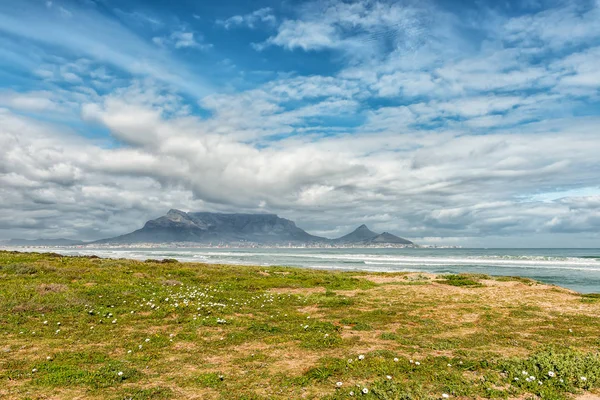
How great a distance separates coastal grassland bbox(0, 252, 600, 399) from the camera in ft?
36.1

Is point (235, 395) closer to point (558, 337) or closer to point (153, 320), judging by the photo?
point (153, 320)

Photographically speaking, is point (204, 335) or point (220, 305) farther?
point (220, 305)

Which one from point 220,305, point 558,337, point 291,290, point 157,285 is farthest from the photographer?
point 291,290

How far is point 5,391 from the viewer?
34.4 ft

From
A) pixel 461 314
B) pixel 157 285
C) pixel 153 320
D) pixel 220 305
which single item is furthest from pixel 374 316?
pixel 157 285

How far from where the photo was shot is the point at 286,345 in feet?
50.8

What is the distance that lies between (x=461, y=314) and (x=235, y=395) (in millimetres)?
17290

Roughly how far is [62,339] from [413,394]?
50.2 ft

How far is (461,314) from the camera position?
2247cm

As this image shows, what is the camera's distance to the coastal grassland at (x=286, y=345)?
1102 cm

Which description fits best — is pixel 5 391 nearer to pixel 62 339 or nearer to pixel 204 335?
pixel 62 339

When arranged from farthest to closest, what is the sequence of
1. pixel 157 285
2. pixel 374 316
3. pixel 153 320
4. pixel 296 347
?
pixel 157 285, pixel 374 316, pixel 153 320, pixel 296 347

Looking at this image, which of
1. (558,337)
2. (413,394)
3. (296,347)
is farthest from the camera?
(558,337)

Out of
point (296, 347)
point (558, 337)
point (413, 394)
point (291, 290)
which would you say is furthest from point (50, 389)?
point (291, 290)
